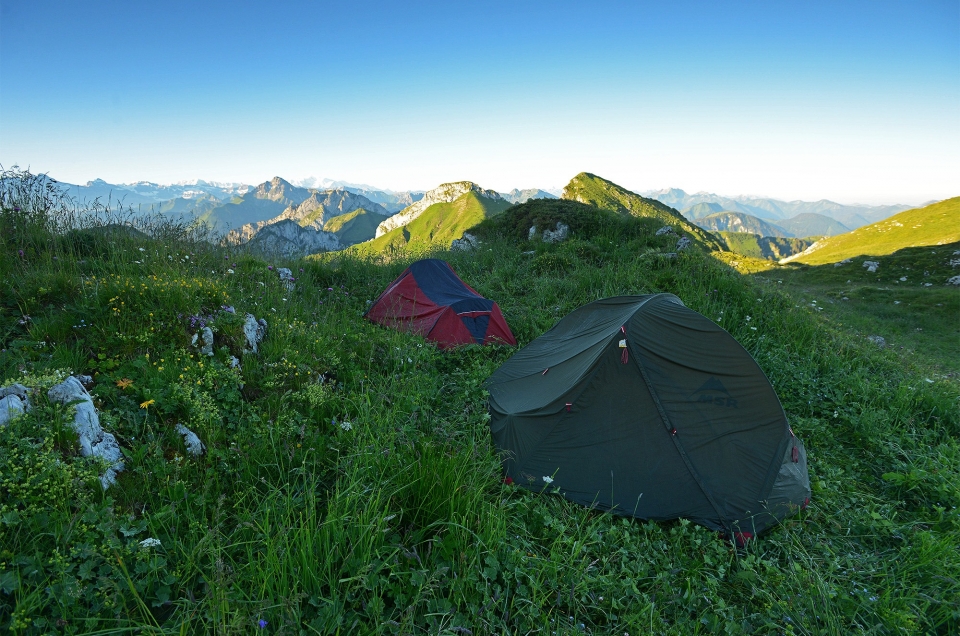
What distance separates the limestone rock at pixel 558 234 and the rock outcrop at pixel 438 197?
153515 millimetres

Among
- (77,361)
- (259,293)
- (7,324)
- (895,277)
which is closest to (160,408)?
(77,361)

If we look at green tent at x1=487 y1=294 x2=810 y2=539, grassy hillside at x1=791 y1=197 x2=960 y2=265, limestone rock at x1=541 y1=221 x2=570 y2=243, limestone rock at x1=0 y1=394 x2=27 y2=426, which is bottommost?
green tent at x1=487 y1=294 x2=810 y2=539

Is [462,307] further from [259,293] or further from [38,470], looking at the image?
[38,470]

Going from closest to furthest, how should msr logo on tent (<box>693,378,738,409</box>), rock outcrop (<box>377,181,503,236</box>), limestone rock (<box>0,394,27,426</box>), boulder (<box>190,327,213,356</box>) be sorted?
limestone rock (<box>0,394,27,426</box>), boulder (<box>190,327,213,356</box>), msr logo on tent (<box>693,378,738,409</box>), rock outcrop (<box>377,181,503,236</box>)

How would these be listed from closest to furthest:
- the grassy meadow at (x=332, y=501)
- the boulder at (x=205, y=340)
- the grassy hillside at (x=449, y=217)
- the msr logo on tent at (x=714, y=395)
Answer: the grassy meadow at (x=332, y=501)
the boulder at (x=205, y=340)
the msr logo on tent at (x=714, y=395)
the grassy hillside at (x=449, y=217)

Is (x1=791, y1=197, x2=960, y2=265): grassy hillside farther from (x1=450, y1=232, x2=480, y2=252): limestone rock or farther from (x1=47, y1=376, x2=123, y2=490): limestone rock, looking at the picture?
(x1=47, y1=376, x2=123, y2=490): limestone rock

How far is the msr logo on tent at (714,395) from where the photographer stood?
193 inches

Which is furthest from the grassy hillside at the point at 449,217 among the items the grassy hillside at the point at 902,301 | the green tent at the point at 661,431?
the green tent at the point at 661,431

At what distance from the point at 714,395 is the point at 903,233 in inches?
3387

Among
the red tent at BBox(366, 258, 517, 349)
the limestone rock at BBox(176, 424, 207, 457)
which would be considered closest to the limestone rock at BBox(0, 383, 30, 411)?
the limestone rock at BBox(176, 424, 207, 457)

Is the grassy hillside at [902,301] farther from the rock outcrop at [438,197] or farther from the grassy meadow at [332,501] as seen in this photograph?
the rock outcrop at [438,197]

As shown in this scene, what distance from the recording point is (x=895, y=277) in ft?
93.3

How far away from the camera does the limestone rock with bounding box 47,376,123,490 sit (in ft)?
9.99

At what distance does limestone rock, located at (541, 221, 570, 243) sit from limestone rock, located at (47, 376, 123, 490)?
1483 centimetres
